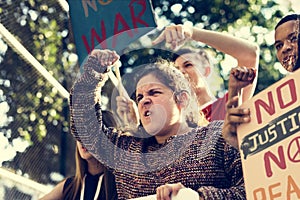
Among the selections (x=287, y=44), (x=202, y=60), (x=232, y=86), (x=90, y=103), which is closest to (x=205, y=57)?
→ (x=202, y=60)

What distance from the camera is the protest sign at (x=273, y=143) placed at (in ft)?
7.39

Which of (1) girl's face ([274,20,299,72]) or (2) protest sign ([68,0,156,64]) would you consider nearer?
(1) girl's face ([274,20,299,72])

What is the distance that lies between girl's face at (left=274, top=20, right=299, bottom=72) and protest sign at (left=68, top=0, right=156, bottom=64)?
0.54 metres

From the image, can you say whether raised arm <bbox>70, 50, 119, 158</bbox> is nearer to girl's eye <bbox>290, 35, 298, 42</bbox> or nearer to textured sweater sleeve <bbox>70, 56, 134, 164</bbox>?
textured sweater sleeve <bbox>70, 56, 134, 164</bbox>

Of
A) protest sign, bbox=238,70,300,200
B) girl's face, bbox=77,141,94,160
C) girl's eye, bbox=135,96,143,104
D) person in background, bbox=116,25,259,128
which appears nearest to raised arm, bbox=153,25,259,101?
person in background, bbox=116,25,259,128

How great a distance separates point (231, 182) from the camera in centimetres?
A: 239

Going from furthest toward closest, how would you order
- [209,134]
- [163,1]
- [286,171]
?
1. [163,1]
2. [209,134]
3. [286,171]

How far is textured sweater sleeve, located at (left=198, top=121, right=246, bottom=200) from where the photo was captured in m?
2.36

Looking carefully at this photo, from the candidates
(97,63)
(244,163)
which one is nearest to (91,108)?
(97,63)

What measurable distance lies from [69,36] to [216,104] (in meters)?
0.80

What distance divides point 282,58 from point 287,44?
0.05m

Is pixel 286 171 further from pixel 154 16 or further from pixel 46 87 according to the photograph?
pixel 46 87

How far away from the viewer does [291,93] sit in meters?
2.31

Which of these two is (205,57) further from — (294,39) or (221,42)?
(294,39)
